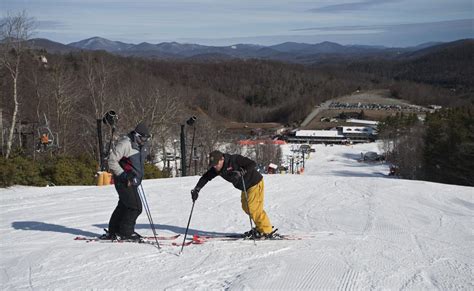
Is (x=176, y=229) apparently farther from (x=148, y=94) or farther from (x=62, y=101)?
(x=148, y=94)

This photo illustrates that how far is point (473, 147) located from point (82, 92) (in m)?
25.4

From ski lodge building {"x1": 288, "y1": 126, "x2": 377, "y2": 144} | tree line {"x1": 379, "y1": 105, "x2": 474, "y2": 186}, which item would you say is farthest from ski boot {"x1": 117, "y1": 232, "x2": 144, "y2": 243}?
ski lodge building {"x1": 288, "y1": 126, "x2": 377, "y2": 144}

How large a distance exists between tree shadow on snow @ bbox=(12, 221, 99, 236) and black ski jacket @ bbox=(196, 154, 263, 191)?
2151mm

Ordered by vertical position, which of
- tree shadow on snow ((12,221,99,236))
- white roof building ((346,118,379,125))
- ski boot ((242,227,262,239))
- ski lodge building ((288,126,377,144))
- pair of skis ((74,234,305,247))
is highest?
ski boot ((242,227,262,239))

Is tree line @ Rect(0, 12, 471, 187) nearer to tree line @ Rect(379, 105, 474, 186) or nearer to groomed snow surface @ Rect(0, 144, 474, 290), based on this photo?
groomed snow surface @ Rect(0, 144, 474, 290)

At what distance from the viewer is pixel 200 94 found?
12100cm

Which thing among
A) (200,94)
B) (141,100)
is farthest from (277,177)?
(200,94)

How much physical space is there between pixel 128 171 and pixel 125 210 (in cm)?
63

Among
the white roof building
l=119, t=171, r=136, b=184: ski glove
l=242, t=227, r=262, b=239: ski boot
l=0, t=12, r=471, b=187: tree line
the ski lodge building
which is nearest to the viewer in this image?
l=119, t=171, r=136, b=184: ski glove

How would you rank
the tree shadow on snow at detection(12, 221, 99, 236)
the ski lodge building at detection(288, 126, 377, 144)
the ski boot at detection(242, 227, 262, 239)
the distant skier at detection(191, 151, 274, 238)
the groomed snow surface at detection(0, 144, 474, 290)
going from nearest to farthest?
the groomed snow surface at detection(0, 144, 474, 290) → the distant skier at detection(191, 151, 274, 238) → the ski boot at detection(242, 227, 262, 239) → the tree shadow on snow at detection(12, 221, 99, 236) → the ski lodge building at detection(288, 126, 377, 144)

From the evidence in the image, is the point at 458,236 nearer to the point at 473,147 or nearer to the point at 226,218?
the point at 226,218

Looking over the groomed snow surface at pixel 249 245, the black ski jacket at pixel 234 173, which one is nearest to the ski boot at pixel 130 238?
the groomed snow surface at pixel 249 245

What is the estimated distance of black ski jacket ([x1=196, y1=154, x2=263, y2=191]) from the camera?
6215 mm

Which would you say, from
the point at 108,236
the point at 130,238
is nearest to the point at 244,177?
the point at 130,238
